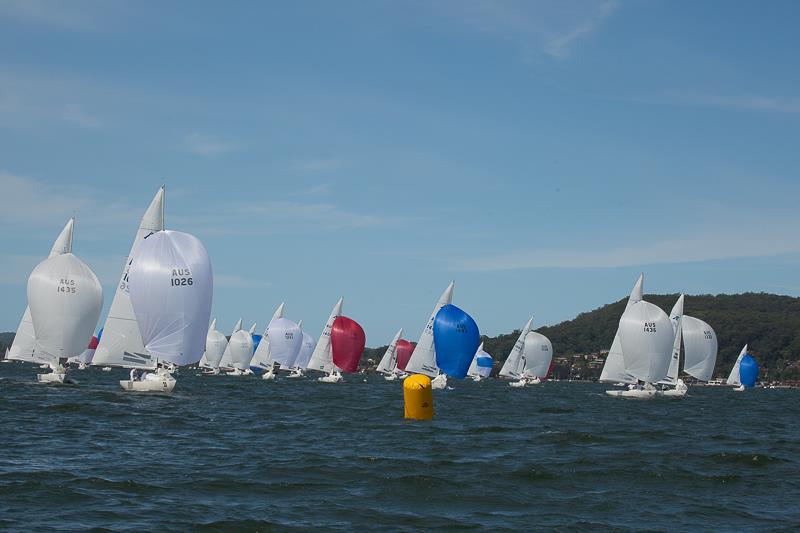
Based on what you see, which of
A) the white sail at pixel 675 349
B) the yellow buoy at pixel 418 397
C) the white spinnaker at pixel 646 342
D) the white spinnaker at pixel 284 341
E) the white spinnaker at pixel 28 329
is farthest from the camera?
the white spinnaker at pixel 284 341

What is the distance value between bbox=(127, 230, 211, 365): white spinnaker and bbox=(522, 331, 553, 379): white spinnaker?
224ft

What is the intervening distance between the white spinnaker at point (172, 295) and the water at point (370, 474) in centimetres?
480

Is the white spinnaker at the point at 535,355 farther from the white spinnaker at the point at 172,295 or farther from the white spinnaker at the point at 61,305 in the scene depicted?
the white spinnaker at the point at 172,295

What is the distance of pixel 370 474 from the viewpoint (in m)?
18.8

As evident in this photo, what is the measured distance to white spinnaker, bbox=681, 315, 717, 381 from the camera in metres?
86.7

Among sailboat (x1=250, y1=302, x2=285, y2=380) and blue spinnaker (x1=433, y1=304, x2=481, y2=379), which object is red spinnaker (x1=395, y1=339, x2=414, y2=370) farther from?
blue spinnaker (x1=433, y1=304, x2=481, y2=379)

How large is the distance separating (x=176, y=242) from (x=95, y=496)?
24.0 m

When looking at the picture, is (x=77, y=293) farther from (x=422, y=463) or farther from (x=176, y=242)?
(x=422, y=463)

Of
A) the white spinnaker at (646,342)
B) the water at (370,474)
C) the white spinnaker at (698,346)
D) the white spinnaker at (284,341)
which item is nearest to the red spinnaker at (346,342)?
the white spinnaker at (284,341)

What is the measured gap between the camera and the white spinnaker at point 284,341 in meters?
A: 90.1

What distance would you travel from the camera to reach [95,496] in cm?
1523

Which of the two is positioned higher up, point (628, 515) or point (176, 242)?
point (176, 242)

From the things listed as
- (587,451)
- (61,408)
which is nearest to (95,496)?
(587,451)

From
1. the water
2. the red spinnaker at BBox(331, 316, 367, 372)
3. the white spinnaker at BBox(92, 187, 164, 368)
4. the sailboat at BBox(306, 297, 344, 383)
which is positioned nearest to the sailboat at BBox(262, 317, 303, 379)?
the sailboat at BBox(306, 297, 344, 383)
